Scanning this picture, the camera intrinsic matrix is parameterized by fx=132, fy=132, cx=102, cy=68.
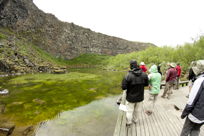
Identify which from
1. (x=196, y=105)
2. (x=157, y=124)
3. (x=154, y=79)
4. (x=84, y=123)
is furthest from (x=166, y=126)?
(x=84, y=123)

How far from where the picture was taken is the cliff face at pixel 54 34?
75.0 m

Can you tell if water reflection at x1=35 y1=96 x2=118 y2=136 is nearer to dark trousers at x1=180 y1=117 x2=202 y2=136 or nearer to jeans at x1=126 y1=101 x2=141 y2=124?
jeans at x1=126 y1=101 x2=141 y2=124

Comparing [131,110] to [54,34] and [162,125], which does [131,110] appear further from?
[54,34]

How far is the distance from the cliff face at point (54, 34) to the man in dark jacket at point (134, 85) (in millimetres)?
85650

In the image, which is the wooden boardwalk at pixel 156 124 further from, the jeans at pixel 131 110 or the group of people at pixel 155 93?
the group of people at pixel 155 93

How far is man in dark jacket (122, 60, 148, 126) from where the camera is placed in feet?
15.4

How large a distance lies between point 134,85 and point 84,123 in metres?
5.67

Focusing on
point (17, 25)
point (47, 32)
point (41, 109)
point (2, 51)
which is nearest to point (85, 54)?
point (47, 32)

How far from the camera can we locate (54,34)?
9850 cm

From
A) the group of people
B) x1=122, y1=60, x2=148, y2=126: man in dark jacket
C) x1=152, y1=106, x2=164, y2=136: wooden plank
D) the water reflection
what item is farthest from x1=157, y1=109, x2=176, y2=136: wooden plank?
the water reflection

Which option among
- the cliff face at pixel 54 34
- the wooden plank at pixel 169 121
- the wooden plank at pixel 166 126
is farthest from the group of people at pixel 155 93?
the cliff face at pixel 54 34

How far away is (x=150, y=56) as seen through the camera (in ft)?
127

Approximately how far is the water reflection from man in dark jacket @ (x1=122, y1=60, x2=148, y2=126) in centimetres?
346

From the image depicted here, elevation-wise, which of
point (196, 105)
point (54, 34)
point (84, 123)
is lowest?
point (84, 123)
